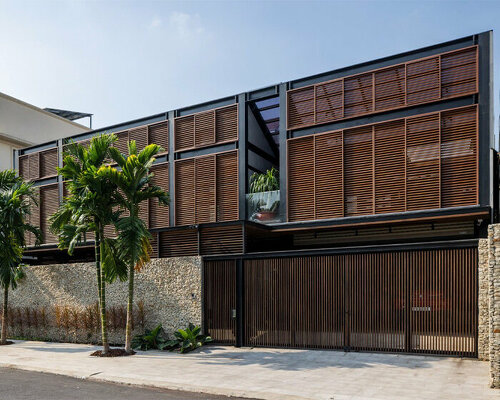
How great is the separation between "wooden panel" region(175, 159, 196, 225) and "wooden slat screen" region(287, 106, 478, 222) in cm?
418

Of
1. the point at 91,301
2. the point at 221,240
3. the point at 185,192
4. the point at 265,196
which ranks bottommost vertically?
the point at 91,301

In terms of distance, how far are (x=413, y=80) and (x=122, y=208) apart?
1019 centimetres

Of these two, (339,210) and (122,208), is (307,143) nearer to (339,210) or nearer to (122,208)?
(339,210)

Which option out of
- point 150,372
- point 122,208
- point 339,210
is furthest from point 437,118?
point 150,372

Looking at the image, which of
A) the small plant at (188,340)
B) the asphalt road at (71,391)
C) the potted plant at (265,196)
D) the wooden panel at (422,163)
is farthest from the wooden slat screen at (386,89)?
the asphalt road at (71,391)

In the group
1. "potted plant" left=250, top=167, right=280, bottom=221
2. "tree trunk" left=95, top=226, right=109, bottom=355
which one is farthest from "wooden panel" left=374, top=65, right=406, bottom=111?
"tree trunk" left=95, top=226, right=109, bottom=355

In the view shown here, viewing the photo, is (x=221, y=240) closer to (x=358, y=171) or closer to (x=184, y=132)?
(x=358, y=171)

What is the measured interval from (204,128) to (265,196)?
3891 mm

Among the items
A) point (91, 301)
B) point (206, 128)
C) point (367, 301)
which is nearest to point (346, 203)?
point (367, 301)

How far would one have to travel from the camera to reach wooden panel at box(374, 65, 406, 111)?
53.7ft

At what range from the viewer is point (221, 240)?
54.2 ft

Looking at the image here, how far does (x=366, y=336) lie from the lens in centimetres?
1322

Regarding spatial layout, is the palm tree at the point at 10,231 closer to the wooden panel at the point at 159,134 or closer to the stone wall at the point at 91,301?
the stone wall at the point at 91,301

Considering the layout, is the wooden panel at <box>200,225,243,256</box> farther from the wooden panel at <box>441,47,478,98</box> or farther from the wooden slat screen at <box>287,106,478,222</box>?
the wooden panel at <box>441,47,478,98</box>
